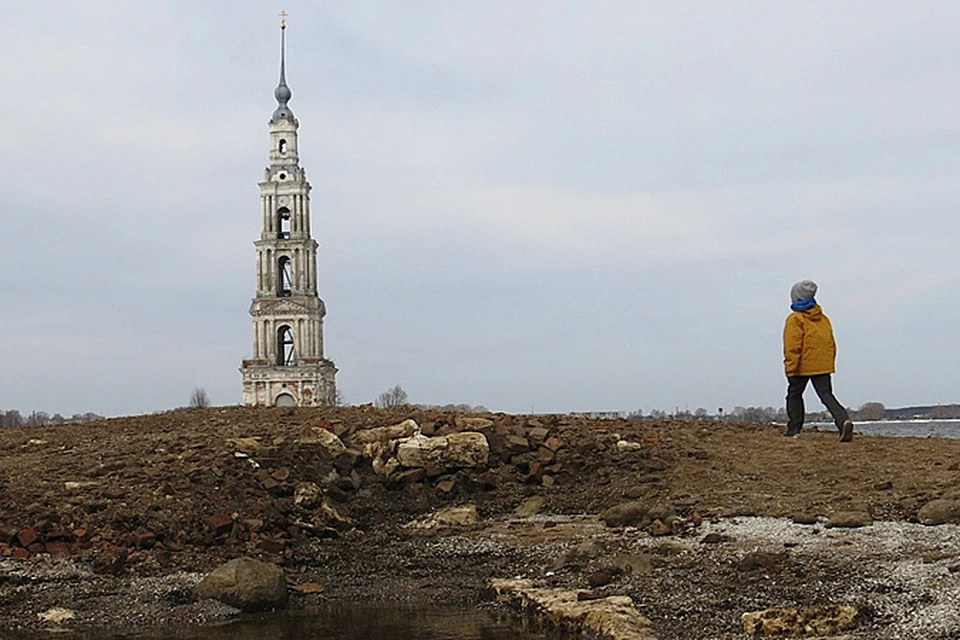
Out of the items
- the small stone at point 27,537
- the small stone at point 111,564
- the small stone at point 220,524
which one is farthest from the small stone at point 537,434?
the small stone at point 27,537

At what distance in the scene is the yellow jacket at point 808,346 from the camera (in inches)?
688

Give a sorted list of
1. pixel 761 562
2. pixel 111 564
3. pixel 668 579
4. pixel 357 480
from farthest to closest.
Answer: pixel 357 480 → pixel 111 564 → pixel 668 579 → pixel 761 562

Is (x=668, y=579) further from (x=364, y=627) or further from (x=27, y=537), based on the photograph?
(x=27, y=537)

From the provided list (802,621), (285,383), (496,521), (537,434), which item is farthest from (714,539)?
(285,383)

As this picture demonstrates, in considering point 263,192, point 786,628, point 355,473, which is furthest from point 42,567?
point 263,192

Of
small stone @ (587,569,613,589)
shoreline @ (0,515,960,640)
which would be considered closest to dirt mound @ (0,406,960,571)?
shoreline @ (0,515,960,640)

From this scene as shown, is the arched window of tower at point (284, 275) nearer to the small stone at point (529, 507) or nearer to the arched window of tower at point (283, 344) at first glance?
the arched window of tower at point (283, 344)

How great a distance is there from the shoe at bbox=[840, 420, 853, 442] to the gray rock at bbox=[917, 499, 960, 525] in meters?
4.92

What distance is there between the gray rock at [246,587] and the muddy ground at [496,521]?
0.19 metres

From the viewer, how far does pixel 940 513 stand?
1242 cm

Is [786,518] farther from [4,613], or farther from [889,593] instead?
[4,613]

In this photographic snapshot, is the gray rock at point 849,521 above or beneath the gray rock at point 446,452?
beneath

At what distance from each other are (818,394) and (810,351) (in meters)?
0.82

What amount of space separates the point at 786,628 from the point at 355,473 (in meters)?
9.45
